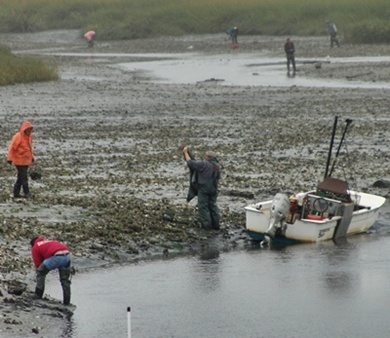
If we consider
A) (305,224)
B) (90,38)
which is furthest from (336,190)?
(90,38)

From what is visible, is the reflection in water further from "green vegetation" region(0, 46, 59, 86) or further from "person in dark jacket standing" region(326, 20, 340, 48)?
"person in dark jacket standing" region(326, 20, 340, 48)

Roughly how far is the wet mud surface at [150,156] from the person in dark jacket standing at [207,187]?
328 millimetres

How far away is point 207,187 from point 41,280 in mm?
6105

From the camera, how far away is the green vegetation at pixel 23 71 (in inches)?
2092

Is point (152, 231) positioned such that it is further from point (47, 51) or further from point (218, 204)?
point (47, 51)

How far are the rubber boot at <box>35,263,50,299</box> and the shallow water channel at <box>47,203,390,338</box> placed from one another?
2.09ft

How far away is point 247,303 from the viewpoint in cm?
2100

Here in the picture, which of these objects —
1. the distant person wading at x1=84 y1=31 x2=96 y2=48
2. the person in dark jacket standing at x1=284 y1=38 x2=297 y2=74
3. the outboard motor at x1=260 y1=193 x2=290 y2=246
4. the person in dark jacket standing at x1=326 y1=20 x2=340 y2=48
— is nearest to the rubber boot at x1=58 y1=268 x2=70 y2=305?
the outboard motor at x1=260 y1=193 x2=290 y2=246

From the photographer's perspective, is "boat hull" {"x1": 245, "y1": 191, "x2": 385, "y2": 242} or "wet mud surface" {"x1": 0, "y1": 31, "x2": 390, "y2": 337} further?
"boat hull" {"x1": 245, "y1": 191, "x2": 385, "y2": 242}

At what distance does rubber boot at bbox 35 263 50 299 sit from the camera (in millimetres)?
19625

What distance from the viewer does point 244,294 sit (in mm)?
21625

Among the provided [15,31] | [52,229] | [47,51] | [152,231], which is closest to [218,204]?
[152,231]

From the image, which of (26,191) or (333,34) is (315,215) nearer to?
(26,191)

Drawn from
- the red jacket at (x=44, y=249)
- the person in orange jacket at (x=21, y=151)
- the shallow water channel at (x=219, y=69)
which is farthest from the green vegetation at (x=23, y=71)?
the red jacket at (x=44, y=249)
